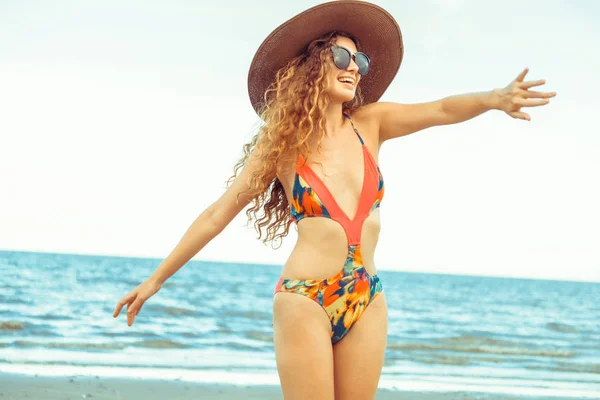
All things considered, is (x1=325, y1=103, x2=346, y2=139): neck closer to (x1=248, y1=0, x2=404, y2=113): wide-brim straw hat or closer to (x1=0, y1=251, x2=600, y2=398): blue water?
(x1=248, y1=0, x2=404, y2=113): wide-brim straw hat

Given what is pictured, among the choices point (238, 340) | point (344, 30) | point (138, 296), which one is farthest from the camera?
point (238, 340)

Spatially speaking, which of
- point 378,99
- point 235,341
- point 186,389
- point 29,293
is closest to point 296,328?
point 378,99

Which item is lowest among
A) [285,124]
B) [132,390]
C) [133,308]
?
[132,390]

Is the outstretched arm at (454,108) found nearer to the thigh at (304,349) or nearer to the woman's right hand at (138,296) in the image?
the thigh at (304,349)

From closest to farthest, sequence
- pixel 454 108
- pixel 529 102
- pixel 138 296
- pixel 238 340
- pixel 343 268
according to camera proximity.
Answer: pixel 529 102 < pixel 343 268 < pixel 454 108 < pixel 138 296 < pixel 238 340

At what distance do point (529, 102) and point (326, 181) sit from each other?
0.85 metres

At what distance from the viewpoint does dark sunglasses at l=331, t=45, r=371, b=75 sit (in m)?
3.13

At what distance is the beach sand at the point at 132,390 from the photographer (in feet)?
23.0

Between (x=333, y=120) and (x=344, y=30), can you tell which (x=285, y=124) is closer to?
(x=333, y=120)

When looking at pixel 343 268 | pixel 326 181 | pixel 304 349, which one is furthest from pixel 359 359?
pixel 326 181

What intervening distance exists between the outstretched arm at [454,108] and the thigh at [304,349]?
900 mm

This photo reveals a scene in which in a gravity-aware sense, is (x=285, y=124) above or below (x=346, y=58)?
below

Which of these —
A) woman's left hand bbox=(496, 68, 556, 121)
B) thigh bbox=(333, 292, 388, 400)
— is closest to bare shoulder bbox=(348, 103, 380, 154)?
woman's left hand bbox=(496, 68, 556, 121)

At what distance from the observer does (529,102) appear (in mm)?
2805
